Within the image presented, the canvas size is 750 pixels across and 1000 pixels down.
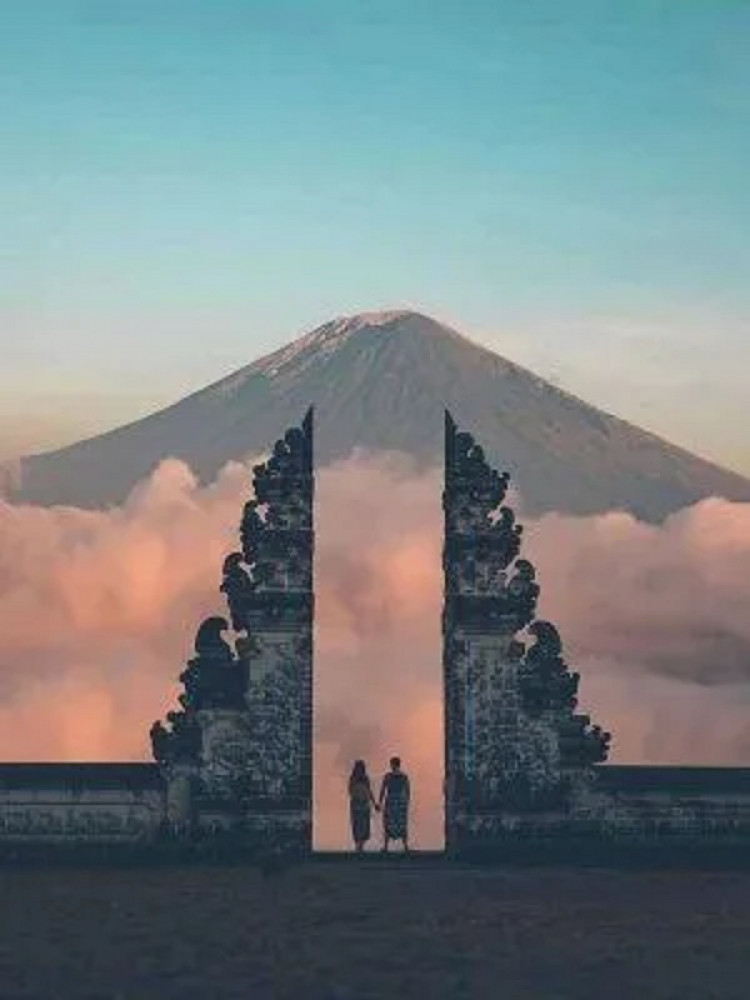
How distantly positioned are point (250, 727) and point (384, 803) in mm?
2522

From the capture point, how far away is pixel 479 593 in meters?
19.5

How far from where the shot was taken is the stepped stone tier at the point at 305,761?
738 inches

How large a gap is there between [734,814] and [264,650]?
6896 mm

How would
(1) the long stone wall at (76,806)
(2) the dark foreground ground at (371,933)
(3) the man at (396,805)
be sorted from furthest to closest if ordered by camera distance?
(3) the man at (396,805), (1) the long stone wall at (76,806), (2) the dark foreground ground at (371,933)

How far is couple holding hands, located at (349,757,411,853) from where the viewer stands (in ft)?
65.4

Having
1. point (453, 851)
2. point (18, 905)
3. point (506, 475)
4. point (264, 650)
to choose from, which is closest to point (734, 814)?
point (453, 851)

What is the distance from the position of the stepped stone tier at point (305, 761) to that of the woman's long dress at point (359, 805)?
136 centimetres

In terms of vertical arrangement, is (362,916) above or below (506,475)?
below

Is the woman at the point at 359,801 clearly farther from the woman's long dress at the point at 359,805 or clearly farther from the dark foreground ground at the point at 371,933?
the dark foreground ground at the point at 371,933

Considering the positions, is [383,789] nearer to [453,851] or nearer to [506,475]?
[453,851]

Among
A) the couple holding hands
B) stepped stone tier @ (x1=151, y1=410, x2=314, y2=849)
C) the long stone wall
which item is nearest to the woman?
the couple holding hands

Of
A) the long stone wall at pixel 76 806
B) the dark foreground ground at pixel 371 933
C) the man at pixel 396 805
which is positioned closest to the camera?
the dark foreground ground at pixel 371 933

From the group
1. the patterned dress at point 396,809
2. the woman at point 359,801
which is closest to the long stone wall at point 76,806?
the woman at point 359,801

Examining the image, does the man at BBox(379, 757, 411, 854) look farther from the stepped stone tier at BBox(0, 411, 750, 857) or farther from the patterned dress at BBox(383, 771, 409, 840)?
the stepped stone tier at BBox(0, 411, 750, 857)
